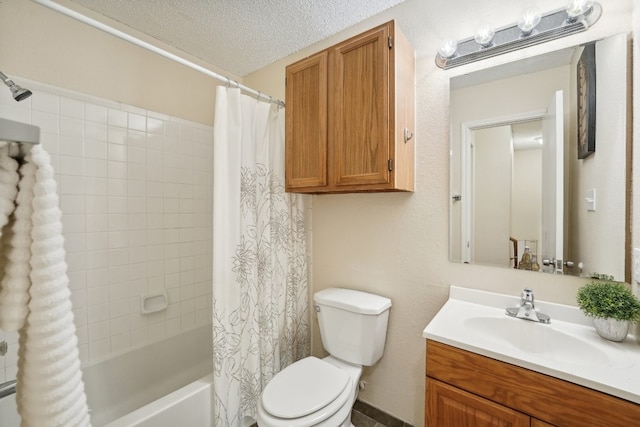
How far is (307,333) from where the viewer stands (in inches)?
79.3

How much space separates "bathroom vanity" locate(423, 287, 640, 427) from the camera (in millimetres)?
790

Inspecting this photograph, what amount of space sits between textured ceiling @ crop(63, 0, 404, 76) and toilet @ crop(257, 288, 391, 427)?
1.65 m

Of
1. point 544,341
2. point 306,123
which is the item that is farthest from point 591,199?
point 306,123

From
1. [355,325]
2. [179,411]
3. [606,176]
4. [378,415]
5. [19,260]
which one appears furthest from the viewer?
[378,415]

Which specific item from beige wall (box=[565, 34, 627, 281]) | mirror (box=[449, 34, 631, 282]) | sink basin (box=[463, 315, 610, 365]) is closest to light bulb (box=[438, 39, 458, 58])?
mirror (box=[449, 34, 631, 282])

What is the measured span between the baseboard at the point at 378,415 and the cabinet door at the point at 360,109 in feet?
4.47

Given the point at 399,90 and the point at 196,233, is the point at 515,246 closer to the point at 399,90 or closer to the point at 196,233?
the point at 399,90

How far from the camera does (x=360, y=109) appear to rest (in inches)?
54.9

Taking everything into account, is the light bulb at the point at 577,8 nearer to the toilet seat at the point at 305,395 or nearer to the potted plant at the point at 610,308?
the potted plant at the point at 610,308

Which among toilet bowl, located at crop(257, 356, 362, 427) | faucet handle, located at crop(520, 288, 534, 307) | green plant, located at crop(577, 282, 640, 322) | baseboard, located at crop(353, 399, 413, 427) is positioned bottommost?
baseboard, located at crop(353, 399, 413, 427)

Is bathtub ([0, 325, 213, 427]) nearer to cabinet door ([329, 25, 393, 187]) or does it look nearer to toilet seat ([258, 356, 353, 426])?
toilet seat ([258, 356, 353, 426])

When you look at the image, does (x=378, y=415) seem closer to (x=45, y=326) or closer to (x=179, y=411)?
(x=179, y=411)

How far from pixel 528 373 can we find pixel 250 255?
1242 millimetres

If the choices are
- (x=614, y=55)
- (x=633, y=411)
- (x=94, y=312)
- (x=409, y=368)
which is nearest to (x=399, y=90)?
(x=614, y=55)
